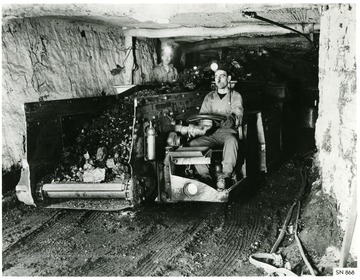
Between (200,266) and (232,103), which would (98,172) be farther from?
(232,103)

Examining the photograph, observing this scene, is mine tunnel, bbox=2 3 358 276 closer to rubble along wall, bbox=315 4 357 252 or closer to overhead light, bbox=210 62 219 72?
rubble along wall, bbox=315 4 357 252

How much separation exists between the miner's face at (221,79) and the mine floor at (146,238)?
1.61 metres

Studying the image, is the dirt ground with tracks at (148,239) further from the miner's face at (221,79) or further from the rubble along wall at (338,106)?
the miner's face at (221,79)

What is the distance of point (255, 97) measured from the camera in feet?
22.3

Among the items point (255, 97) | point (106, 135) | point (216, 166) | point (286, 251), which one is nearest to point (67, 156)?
point (106, 135)

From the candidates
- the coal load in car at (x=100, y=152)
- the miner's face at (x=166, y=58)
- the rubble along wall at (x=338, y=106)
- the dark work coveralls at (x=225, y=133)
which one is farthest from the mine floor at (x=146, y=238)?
the miner's face at (x=166, y=58)

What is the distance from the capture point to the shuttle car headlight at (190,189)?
401cm

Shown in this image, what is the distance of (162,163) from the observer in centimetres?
441

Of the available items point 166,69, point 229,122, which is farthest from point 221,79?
point 166,69

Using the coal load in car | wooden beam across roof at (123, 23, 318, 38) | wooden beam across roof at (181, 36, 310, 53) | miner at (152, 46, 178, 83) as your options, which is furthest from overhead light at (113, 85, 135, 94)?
wooden beam across roof at (181, 36, 310, 53)

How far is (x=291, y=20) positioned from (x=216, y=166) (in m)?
2.92

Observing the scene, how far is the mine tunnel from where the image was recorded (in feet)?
10.3

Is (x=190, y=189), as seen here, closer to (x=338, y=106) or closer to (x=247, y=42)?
(x=338, y=106)

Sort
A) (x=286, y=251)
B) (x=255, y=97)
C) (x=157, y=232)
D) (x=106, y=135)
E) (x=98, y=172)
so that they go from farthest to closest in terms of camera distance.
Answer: (x=255, y=97)
(x=106, y=135)
(x=98, y=172)
(x=157, y=232)
(x=286, y=251)
